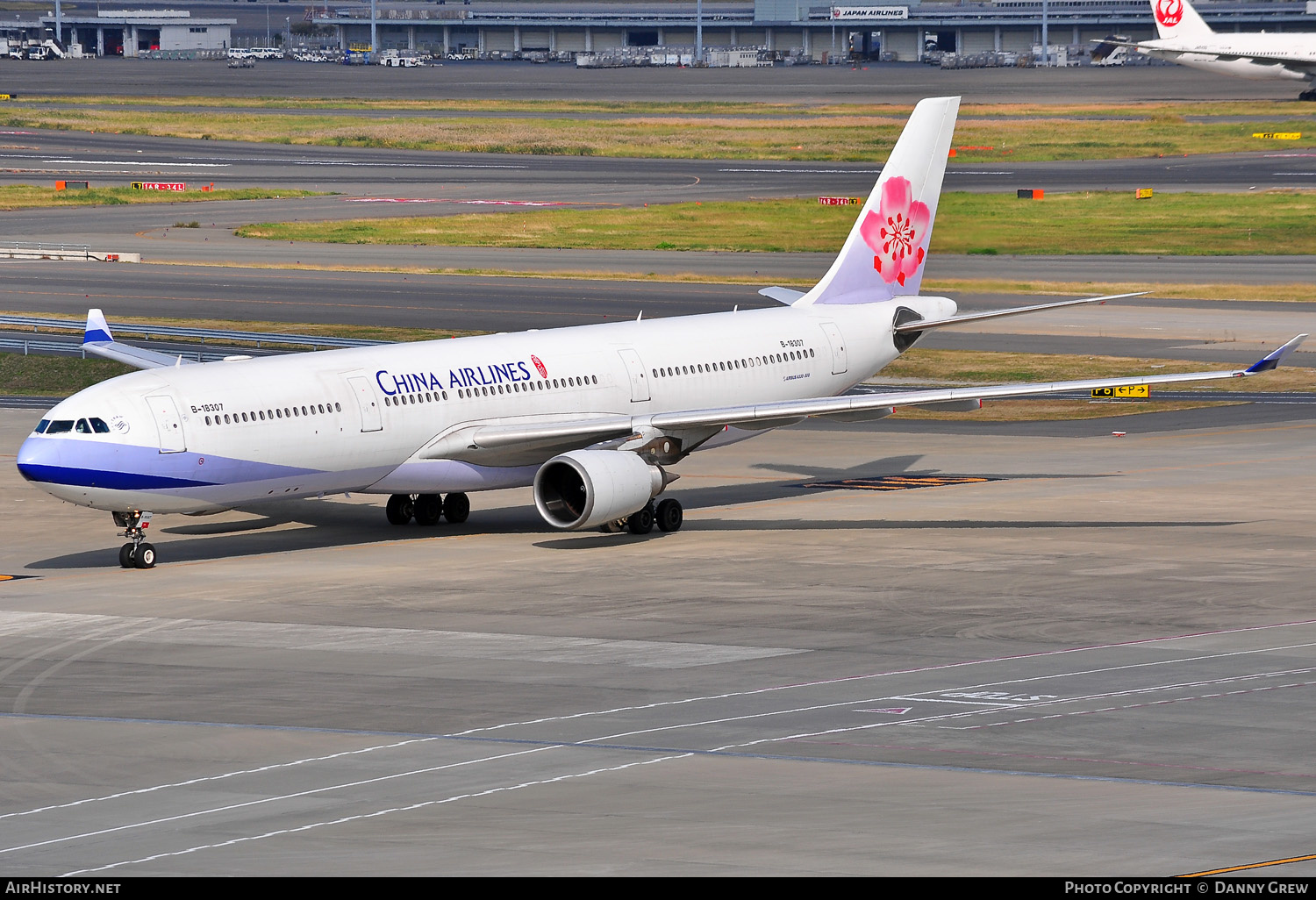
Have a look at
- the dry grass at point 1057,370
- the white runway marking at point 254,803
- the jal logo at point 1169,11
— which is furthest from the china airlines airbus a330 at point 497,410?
Result: the jal logo at point 1169,11

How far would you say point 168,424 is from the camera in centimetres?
3812

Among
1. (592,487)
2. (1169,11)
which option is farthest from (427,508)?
(1169,11)

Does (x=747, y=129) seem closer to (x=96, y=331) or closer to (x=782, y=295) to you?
(x=782, y=295)

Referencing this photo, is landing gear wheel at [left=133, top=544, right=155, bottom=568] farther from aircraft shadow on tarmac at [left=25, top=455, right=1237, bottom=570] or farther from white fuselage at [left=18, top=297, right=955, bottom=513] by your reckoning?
white fuselage at [left=18, top=297, right=955, bottom=513]

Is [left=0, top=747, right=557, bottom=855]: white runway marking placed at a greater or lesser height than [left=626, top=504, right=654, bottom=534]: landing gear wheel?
greater

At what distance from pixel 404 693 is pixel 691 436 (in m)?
16.5

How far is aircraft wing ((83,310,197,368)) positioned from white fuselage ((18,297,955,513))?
32.8 ft

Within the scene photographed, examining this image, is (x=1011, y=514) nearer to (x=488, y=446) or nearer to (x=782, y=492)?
(x=782, y=492)

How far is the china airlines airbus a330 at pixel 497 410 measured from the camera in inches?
1507

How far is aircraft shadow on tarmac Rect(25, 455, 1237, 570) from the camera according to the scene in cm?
4241

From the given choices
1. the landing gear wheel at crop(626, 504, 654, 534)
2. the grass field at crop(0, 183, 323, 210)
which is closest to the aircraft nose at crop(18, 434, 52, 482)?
the landing gear wheel at crop(626, 504, 654, 534)

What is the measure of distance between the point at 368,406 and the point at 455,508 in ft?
18.3

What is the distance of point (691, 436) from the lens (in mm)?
43812

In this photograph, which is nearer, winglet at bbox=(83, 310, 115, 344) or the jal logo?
winglet at bbox=(83, 310, 115, 344)
